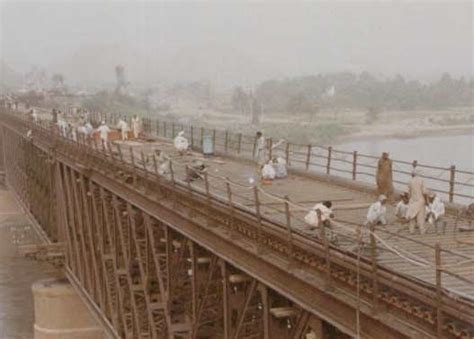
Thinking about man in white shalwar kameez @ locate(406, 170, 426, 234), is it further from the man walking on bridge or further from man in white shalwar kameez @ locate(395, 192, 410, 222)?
the man walking on bridge

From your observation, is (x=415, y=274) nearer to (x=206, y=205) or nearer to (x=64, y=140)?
(x=206, y=205)

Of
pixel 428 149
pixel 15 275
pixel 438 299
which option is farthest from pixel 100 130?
pixel 428 149

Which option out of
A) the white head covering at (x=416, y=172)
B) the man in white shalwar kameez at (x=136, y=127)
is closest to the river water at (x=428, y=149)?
the man in white shalwar kameez at (x=136, y=127)

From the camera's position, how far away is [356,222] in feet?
51.2

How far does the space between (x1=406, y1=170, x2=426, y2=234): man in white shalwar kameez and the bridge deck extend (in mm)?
179

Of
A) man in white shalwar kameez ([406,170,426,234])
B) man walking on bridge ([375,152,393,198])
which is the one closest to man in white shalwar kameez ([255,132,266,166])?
man walking on bridge ([375,152,393,198])

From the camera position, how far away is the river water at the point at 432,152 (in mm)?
51938

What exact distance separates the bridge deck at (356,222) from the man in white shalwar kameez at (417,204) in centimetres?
18

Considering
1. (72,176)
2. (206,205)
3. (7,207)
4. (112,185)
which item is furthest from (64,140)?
(7,207)

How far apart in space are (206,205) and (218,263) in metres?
1.18

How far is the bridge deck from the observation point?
10906 mm

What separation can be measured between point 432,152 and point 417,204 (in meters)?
46.5

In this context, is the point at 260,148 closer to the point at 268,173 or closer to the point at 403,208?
the point at 268,173

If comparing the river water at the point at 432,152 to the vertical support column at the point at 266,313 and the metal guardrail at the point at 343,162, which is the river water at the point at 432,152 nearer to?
the metal guardrail at the point at 343,162
